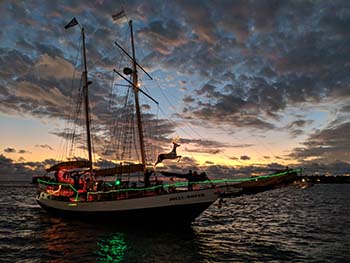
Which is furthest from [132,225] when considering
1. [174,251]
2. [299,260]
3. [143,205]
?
[299,260]

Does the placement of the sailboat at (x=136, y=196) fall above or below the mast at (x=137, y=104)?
below

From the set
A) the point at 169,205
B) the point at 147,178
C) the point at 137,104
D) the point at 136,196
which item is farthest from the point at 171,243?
the point at 137,104

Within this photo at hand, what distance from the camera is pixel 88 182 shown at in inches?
1420

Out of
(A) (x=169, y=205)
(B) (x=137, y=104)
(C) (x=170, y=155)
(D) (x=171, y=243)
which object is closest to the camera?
(D) (x=171, y=243)

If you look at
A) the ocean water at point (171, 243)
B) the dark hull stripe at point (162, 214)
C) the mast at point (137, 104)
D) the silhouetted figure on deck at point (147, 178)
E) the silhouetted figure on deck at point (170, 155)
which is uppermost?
the mast at point (137, 104)

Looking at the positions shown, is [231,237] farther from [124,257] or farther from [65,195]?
[65,195]

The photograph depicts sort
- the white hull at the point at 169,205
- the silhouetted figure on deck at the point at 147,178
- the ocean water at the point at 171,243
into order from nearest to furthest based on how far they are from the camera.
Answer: the ocean water at the point at 171,243
the white hull at the point at 169,205
the silhouetted figure on deck at the point at 147,178

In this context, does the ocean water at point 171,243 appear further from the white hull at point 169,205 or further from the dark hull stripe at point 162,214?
the white hull at point 169,205

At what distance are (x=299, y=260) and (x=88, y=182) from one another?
81.1 ft

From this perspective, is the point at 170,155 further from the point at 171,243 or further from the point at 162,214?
the point at 171,243

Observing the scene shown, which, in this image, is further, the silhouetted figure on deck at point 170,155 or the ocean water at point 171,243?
the silhouetted figure on deck at point 170,155

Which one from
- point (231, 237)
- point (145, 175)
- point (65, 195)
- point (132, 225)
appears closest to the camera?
point (231, 237)

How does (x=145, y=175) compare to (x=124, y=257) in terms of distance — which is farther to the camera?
(x=145, y=175)

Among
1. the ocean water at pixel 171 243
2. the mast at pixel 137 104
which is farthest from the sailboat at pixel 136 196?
the ocean water at pixel 171 243
